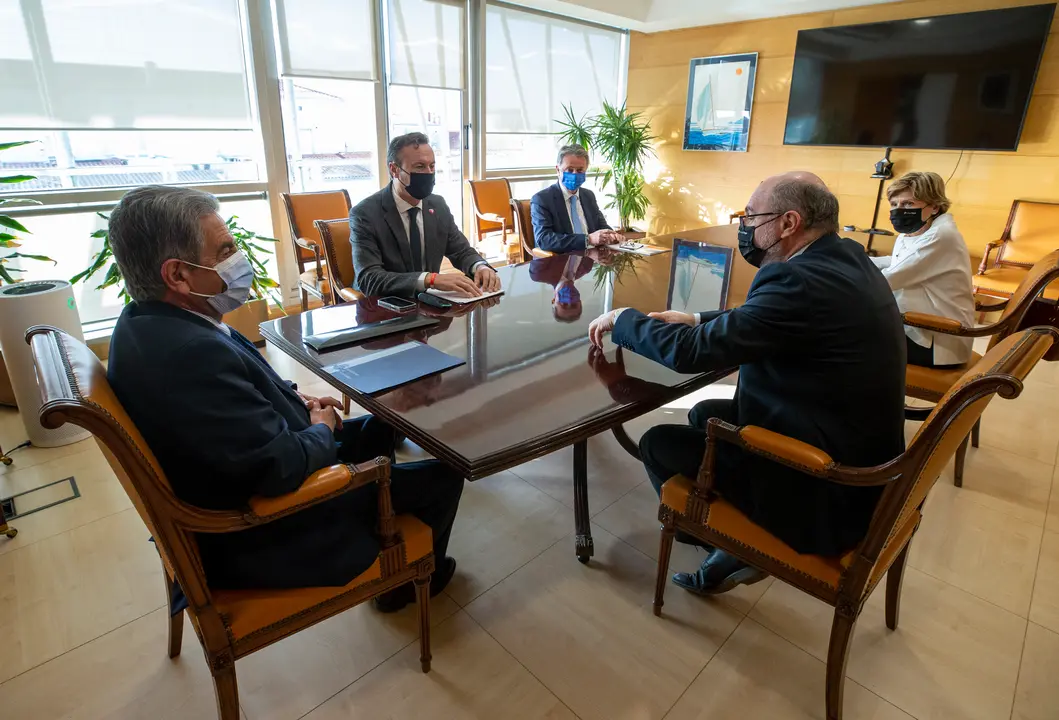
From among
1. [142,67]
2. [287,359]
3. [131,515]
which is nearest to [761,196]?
[131,515]

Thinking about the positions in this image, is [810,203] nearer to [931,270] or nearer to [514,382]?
[514,382]

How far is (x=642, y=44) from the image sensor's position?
5914mm

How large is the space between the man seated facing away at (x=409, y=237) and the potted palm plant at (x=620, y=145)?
3.26m

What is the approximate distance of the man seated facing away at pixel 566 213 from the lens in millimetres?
3266

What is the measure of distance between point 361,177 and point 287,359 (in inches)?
72.9

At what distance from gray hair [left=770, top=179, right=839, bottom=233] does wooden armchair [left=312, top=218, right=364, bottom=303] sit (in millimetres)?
1766

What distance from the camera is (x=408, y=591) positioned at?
167 cm

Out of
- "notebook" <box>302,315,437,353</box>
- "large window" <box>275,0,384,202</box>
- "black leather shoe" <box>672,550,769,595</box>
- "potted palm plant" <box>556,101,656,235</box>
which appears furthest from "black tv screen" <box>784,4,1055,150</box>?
"notebook" <box>302,315,437,353</box>

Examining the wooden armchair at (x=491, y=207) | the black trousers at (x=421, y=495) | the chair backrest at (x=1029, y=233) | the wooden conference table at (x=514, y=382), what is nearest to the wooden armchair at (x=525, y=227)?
the wooden armchair at (x=491, y=207)

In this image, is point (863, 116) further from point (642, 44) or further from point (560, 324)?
point (560, 324)

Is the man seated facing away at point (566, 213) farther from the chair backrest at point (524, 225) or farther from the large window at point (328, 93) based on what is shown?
the large window at point (328, 93)

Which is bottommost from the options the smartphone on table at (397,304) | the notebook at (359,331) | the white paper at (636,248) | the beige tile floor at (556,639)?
the beige tile floor at (556,639)

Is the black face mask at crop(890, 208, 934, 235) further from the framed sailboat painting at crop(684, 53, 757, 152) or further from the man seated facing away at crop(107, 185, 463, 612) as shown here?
the framed sailboat painting at crop(684, 53, 757, 152)

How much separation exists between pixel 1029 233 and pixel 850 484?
3906 millimetres
